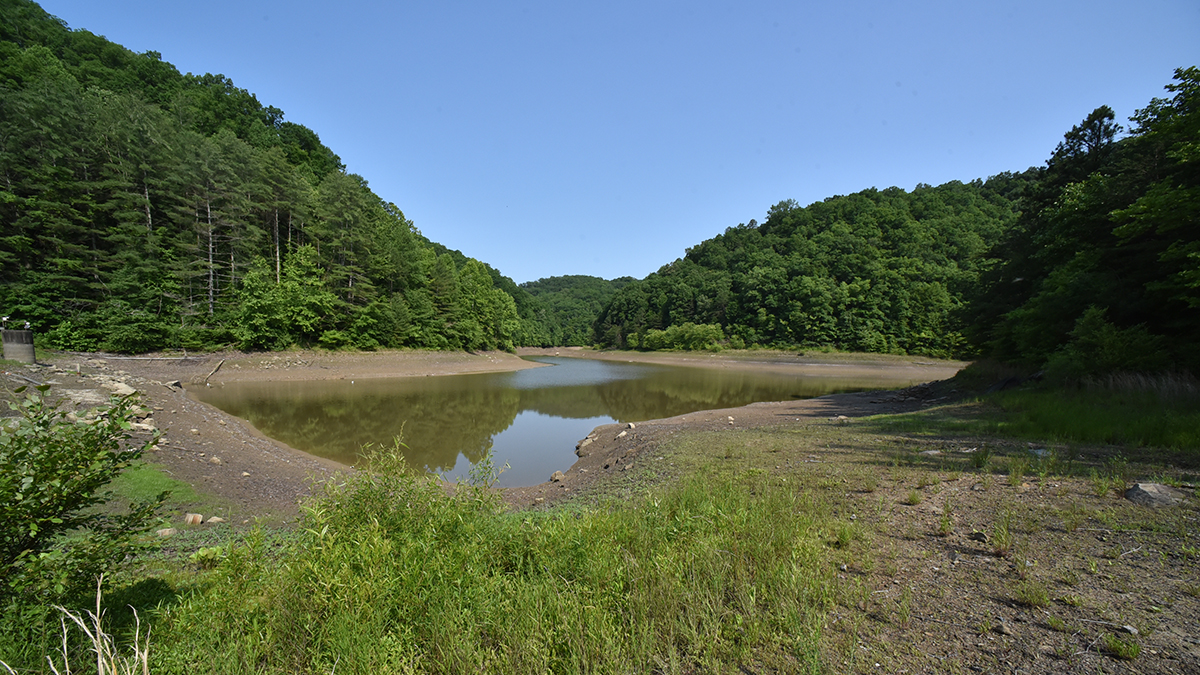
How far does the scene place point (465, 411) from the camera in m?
19.3

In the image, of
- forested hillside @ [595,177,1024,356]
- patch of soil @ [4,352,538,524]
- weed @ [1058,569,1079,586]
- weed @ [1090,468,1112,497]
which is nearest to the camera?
weed @ [1058,569,1079,586]

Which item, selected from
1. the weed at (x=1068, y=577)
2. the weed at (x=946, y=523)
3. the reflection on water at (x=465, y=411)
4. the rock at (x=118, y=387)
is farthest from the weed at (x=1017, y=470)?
the rock at (x=118, y=387)

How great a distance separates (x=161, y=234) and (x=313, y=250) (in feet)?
29.1

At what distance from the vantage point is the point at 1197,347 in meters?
10.5

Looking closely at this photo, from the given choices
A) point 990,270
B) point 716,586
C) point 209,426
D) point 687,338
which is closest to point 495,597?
point 716,586

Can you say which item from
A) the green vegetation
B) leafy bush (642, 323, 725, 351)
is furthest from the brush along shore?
leafy bush (642, 323, 725, 351)

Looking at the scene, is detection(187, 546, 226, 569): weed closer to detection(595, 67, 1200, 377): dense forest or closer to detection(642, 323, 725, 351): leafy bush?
detection(595, 67, 1200, 377): dense forest

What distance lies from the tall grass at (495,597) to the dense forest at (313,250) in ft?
43.9

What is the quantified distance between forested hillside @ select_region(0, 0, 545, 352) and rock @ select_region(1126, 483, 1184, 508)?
1474 inches

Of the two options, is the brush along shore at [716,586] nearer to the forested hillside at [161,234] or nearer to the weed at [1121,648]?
the weed at [1121,648]

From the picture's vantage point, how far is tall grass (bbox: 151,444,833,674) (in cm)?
242

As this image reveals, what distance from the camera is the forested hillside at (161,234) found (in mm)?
25062

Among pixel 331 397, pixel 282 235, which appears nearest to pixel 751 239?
pixel 282 235

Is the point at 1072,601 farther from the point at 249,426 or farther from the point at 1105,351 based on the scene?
the point at 249,426
